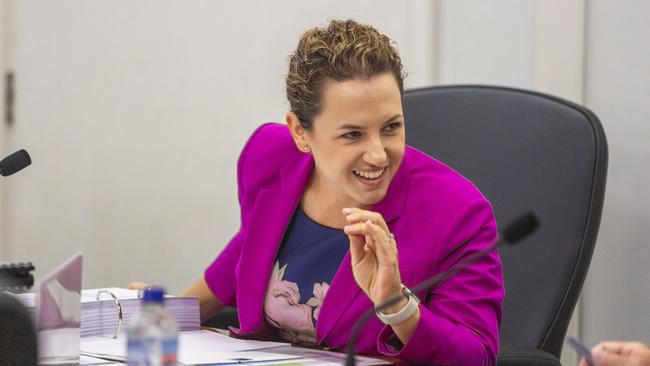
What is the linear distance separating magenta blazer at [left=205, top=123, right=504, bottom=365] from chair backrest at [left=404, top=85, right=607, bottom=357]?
10.9 inches

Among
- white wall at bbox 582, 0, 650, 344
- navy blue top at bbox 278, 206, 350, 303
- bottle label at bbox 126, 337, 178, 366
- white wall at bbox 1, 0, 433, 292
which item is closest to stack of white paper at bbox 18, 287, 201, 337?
navy blue top at bbox 278, 206, 350, 303

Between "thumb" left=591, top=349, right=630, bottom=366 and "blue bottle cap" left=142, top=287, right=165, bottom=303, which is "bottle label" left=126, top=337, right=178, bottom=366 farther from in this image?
"thumb" left=591, top=349, right=630, bottom=366

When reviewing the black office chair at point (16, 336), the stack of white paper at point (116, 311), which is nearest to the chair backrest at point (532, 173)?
the stack of white paper at point (116, 311)

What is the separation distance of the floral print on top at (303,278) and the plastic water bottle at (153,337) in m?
0.68

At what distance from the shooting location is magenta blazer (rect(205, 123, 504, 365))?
1758 mm

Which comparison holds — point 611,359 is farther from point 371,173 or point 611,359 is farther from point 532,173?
point 532,173

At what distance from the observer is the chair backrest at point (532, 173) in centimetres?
210

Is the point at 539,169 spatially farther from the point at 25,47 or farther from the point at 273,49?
the point at 25,47

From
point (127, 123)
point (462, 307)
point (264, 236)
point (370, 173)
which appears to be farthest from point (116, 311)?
point (127, 123)

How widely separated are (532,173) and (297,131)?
54 centimetres

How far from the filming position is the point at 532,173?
2.21m

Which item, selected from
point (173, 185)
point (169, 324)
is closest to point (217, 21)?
point (173, 185)

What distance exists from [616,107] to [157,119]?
1.51 meters

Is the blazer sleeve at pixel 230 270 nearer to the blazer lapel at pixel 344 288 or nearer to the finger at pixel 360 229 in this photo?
the blazer lapel at pixel 344 288
